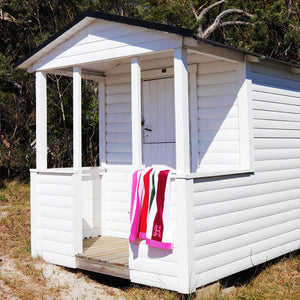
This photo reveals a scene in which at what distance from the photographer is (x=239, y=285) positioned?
20.5 feet

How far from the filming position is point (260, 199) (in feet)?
20.5

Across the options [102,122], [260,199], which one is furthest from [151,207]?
[102,122]

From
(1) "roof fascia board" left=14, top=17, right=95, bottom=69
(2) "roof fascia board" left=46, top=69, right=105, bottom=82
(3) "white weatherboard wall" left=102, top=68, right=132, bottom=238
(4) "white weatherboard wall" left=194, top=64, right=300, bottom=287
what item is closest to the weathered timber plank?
(4) "white weatherboard wall" left=194, top=64, right=300, bottom=287

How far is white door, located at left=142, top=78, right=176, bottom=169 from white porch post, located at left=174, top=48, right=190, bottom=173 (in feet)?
5.11

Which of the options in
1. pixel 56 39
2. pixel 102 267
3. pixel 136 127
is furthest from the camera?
pixel 56 39

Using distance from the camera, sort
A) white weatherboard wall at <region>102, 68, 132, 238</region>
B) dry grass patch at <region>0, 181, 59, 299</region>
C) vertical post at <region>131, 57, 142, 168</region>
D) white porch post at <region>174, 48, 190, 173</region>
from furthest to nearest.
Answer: white weatherboard wall at <region>102, 68, 132, 238</region>
dry grass patch at <region>0, 181, 59, 299</region>
vertical post at <region>131, 57, 142, 168</region>
white porch post at <region>174, 48, 190, 173</region>

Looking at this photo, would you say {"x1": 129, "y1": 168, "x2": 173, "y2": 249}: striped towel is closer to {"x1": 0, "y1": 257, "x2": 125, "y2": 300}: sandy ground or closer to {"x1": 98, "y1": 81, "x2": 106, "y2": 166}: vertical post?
{"x1": 0, "y1": 257, "x2": 125, "y2": 300}: sandy ground

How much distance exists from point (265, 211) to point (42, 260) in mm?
3236

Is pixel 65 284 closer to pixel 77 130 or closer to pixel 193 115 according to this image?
pixel 77 130

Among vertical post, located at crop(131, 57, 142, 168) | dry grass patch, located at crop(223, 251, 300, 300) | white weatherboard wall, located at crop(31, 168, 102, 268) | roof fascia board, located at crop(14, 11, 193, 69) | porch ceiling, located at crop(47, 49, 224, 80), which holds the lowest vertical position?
dry grass patch, located at crop(223, 251, 300, 300)

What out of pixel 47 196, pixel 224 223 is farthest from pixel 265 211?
pixel 47 196

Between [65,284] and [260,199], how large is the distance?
2781 mm

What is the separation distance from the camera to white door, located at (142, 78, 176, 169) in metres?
6.73

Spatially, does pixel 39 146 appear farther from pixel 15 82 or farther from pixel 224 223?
pixel 15 82
